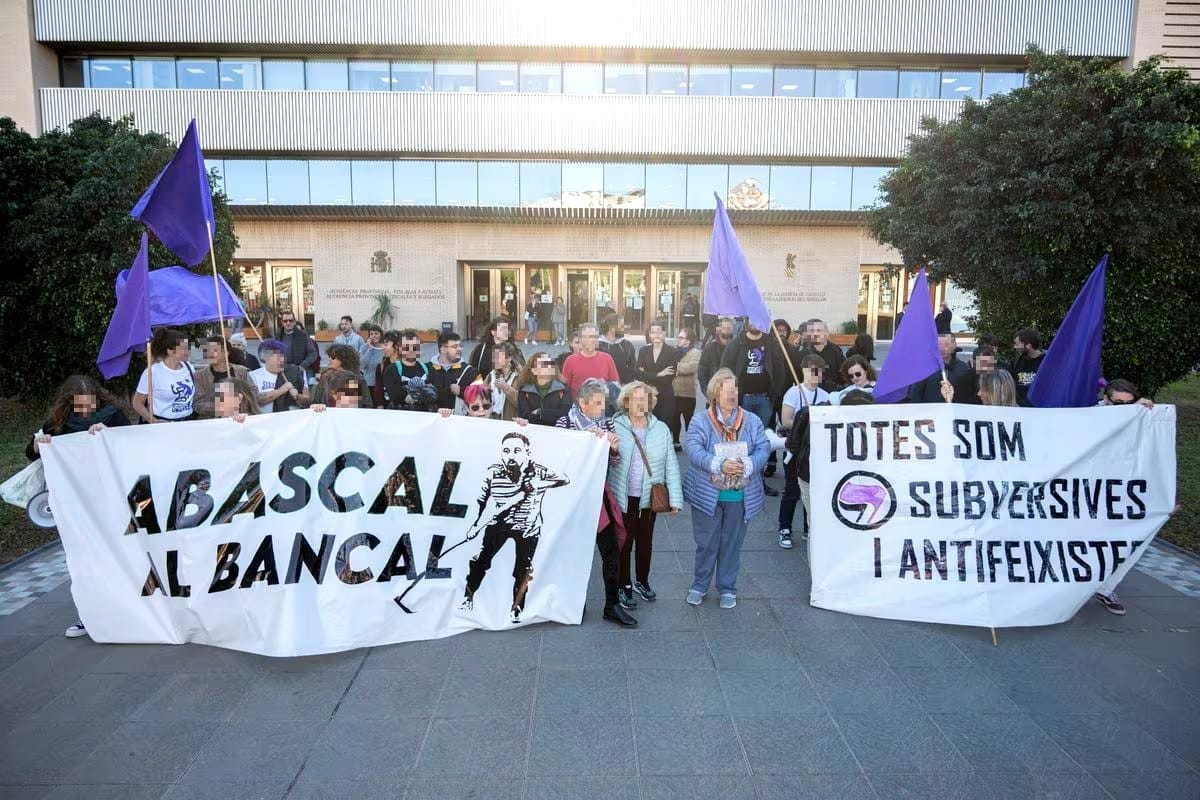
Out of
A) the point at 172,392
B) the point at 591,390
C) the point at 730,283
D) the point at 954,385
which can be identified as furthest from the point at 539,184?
the point at 591,390

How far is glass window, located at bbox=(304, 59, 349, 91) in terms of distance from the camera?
27.0 meters

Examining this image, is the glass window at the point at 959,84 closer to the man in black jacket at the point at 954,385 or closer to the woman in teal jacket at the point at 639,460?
the man in black jacket at the point at 954,385

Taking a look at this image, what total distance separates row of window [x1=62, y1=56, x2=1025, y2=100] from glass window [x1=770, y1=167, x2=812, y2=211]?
2.62 meters

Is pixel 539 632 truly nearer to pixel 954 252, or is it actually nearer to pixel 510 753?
pixel 510 753

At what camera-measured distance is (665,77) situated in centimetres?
2705

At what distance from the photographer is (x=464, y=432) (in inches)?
215

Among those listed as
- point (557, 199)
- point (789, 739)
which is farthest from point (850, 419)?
point (557, 199)

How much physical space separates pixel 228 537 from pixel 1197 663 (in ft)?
21.1

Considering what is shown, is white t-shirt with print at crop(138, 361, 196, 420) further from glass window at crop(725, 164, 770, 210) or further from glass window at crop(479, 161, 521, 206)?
glass window at crop(725, 164, 770, 210)

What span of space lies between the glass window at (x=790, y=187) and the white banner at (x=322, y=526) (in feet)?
79.9

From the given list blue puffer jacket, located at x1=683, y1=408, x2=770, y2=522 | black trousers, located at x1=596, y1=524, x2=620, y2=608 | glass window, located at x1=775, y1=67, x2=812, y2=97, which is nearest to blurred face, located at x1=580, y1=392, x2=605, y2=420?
blue puffer jacket, located at x1=683, y1=408, x2=770, y2=522

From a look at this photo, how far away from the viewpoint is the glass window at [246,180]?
27.4m

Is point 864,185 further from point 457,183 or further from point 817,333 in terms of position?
point 817,333

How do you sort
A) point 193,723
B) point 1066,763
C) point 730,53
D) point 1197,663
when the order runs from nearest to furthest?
1. point 1066,763
2. point 193,723
3. point 1197,663
4. point 730,53
